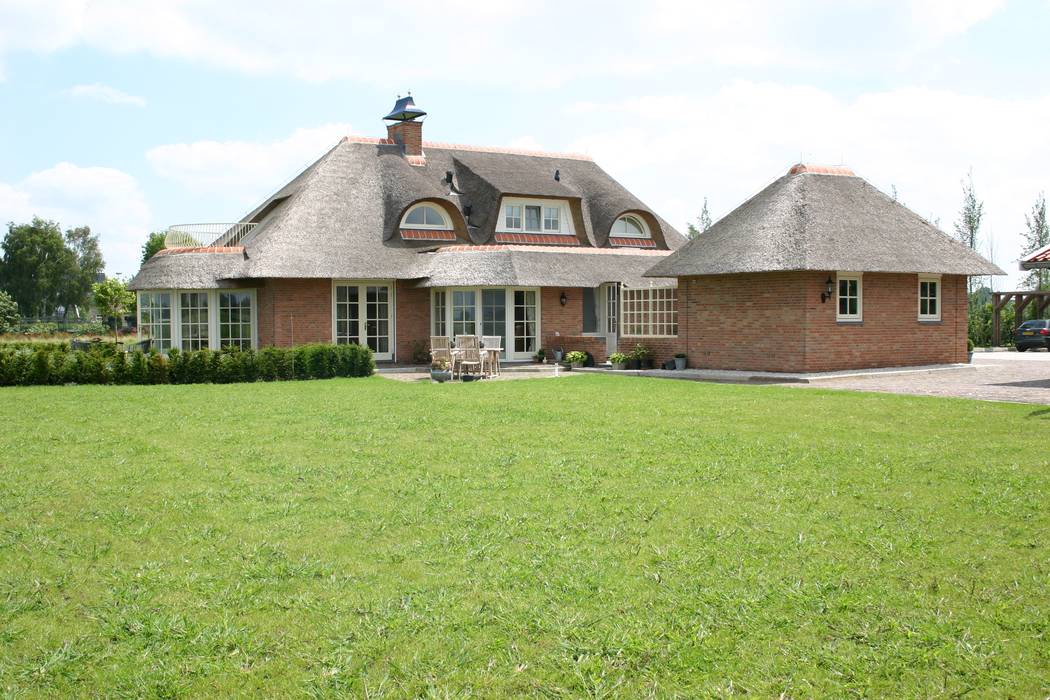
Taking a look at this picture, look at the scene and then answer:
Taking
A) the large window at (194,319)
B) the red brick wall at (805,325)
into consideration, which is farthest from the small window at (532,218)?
the large window at (194,319)

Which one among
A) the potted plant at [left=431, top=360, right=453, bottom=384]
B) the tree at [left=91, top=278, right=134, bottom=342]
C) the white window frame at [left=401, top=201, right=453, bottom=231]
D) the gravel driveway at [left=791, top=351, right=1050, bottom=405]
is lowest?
the gravel driveway at [left=791, top=351, right=1050, bottom=405]

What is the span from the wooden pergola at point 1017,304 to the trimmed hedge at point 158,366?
91.2 feet

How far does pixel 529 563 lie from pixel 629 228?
2562 cm

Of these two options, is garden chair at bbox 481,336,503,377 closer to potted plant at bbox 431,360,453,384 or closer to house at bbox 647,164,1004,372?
potted plant at bbox 431,360,453,384

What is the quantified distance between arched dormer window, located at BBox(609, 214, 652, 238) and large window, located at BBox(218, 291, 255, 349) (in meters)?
11.6

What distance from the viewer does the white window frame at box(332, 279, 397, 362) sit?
2516 cm

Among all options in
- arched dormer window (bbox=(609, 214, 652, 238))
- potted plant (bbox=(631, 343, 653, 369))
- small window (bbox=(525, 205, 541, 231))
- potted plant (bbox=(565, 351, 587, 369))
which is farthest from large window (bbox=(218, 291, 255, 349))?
arched dormer window (bbox=(609, 214, 652, 238))

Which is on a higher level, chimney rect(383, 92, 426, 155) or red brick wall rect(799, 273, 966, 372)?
chimney rect(383, 92, 426, 155)

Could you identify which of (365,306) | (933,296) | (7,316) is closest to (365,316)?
(365,306)

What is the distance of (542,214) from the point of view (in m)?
29.1

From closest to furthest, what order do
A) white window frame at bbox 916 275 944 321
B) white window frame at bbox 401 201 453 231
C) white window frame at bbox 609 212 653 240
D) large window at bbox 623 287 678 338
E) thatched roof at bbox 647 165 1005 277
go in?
thatched roof at bbox 647 165 1005 277 → white window frame at bbox 916 275 944 321 → large window at bbox 623 287 678 338 → white window frame at bbox 401 201 453 231 → white window frame at bbox 609 212 653 240

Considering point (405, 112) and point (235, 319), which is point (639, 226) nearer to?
point (405, 112)

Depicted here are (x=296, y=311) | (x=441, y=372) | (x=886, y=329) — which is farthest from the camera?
(x=296, y=311)

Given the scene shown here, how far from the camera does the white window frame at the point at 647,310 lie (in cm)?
2298
